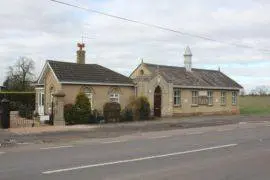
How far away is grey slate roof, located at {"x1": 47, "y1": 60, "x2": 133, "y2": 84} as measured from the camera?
1319 inches

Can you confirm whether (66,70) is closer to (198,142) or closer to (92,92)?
(92,92)

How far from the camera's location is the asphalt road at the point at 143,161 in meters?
10.8

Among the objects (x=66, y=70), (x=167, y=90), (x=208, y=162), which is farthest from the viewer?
(x=167, y=90)

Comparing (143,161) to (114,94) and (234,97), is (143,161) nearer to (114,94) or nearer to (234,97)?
(114,94)

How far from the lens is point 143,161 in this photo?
43.2 ft

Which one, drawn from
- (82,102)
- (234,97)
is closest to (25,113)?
(82,102)

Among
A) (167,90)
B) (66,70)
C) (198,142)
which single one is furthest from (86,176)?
(167,90)

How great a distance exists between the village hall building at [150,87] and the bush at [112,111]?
4.49 feet

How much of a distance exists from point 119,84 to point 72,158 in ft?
74.9

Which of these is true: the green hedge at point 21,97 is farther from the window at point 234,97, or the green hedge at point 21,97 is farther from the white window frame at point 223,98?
the window at point 234,97

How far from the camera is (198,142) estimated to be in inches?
747

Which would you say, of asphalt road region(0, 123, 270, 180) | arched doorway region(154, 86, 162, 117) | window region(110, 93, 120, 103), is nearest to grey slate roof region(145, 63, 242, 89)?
arched doorway region(154, 86, 162, 117)

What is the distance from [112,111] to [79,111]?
288 centimetres

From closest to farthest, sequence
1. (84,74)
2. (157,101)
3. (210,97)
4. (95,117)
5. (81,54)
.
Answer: (95,117) < (84,74) < (81,54) < (157,101) < (210,97)
